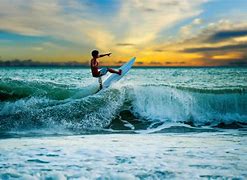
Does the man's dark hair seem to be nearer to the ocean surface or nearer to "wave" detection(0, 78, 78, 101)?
the ocean surface

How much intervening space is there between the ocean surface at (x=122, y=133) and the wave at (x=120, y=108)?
35mm

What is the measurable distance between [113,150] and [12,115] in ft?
19.7

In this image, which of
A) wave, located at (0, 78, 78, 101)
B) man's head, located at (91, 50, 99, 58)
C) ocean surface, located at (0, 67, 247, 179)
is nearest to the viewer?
ocean surface, located at (0, 67, 247, 179)

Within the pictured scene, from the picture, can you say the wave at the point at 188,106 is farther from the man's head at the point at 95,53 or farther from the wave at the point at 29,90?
the wave at the point at 29,90

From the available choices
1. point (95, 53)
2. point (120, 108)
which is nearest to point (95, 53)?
point (95, 53)

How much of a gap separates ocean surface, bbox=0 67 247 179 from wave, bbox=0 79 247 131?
0.03 m

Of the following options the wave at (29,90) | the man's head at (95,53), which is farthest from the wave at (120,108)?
the man's head at (95,53)

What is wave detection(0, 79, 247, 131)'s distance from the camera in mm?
10531

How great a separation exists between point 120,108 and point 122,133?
3264mm

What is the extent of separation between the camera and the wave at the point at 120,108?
34.6 ft

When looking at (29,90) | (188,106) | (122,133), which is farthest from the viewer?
(29,90)

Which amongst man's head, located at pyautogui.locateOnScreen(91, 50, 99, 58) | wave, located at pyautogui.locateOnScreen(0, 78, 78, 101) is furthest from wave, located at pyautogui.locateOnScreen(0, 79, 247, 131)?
man's head, located at pyautogui.locateOnScreen(91, 50, 99, 58)

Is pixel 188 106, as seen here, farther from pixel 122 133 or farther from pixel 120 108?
pixel 122 133

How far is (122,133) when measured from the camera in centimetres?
941
